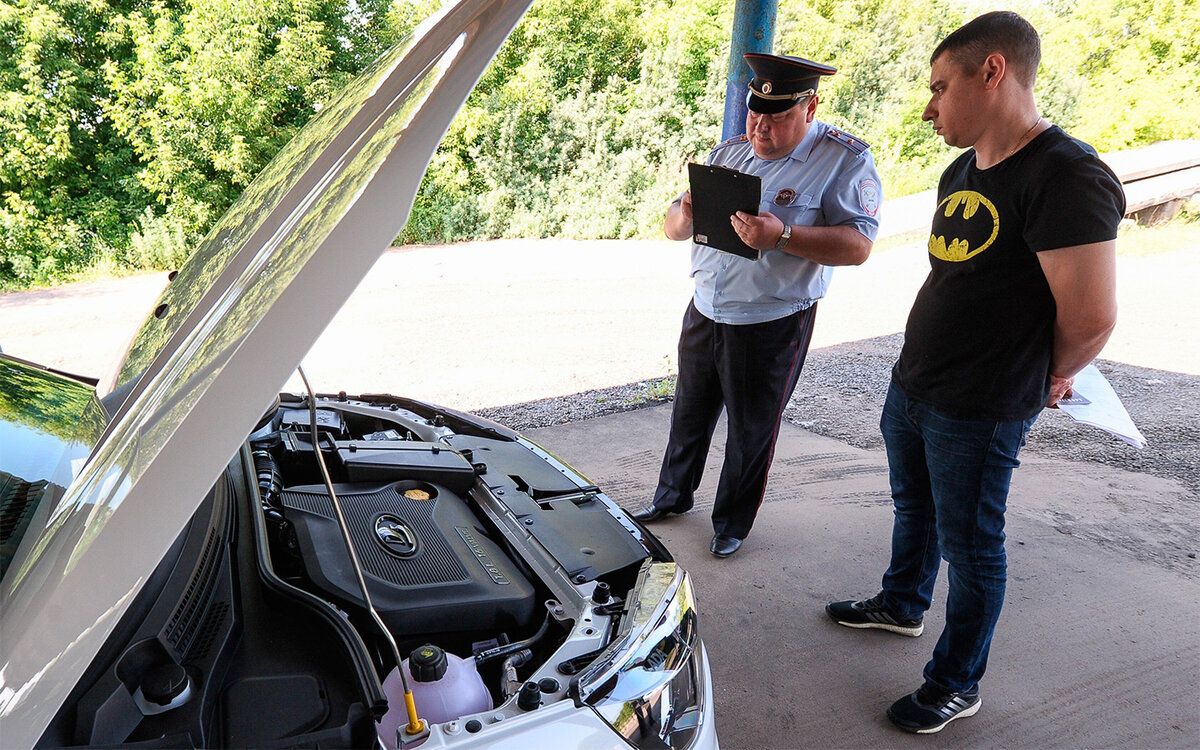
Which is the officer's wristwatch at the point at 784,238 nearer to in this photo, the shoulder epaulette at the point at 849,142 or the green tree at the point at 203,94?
the shoulder epaulette at the point at 849,142

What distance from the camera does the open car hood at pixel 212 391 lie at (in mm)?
838

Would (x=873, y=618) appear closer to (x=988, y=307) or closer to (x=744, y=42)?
(x=988, y=307)

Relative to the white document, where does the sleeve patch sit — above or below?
above

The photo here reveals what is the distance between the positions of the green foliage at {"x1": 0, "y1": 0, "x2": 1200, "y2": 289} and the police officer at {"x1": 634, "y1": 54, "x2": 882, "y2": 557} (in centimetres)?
843

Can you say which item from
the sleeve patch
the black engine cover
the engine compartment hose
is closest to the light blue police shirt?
the sleeve patch

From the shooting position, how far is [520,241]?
12.9 metres

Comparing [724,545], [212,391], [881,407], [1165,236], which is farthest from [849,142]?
[1165,236]

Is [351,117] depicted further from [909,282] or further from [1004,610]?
[909,282]

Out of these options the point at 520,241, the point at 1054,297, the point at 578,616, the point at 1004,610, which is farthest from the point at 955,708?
the point at 520,241

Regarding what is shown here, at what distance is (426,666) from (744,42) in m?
3.87

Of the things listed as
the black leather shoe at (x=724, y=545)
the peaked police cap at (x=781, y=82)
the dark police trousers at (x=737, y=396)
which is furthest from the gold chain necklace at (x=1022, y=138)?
the black leather shoe at (x=724, y=545)

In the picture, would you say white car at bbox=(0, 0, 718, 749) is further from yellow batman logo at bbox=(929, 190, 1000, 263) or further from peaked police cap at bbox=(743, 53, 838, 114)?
peaked police cap at bbox=(743, 53, 838, 114)

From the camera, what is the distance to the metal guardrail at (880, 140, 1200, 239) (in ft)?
36.4

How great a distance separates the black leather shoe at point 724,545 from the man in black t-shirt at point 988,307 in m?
1.06
